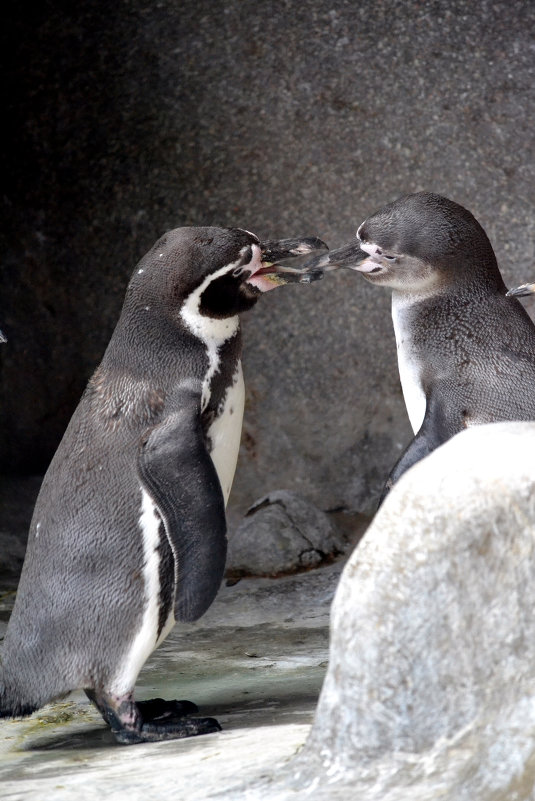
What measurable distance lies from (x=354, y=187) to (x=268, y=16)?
86cm

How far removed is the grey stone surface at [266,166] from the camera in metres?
5.50

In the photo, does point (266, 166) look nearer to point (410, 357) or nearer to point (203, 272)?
point (410, 357)

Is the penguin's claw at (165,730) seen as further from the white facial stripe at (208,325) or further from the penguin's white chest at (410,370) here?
the penguin's white chest at (410,370)

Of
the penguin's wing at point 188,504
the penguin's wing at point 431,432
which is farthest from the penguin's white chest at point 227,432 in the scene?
the penguin's wing at point 431,432

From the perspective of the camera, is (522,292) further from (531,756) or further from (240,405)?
(531,756)

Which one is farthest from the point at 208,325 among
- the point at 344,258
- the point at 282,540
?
the point at 282,540

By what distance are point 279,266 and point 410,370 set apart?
0.51 m

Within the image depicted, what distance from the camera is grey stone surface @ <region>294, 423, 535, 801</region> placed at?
1880 mm

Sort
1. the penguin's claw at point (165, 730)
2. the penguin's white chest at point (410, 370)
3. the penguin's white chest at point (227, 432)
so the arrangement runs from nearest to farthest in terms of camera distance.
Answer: the penguin's claw at point (165, 730) → the penguin's white chest at point (227, 432) → the penguin's white chest at point (410, 370)

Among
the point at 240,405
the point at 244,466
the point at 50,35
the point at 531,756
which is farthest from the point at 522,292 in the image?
the point at 50,35

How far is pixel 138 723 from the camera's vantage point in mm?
2934

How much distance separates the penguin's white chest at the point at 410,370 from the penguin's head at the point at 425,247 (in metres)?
0.10

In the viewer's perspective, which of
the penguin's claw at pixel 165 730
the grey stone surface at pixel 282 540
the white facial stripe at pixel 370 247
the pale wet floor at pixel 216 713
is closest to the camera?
the pale wet floor at pixel 216 713

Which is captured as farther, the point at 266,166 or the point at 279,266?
the point at 266,166
